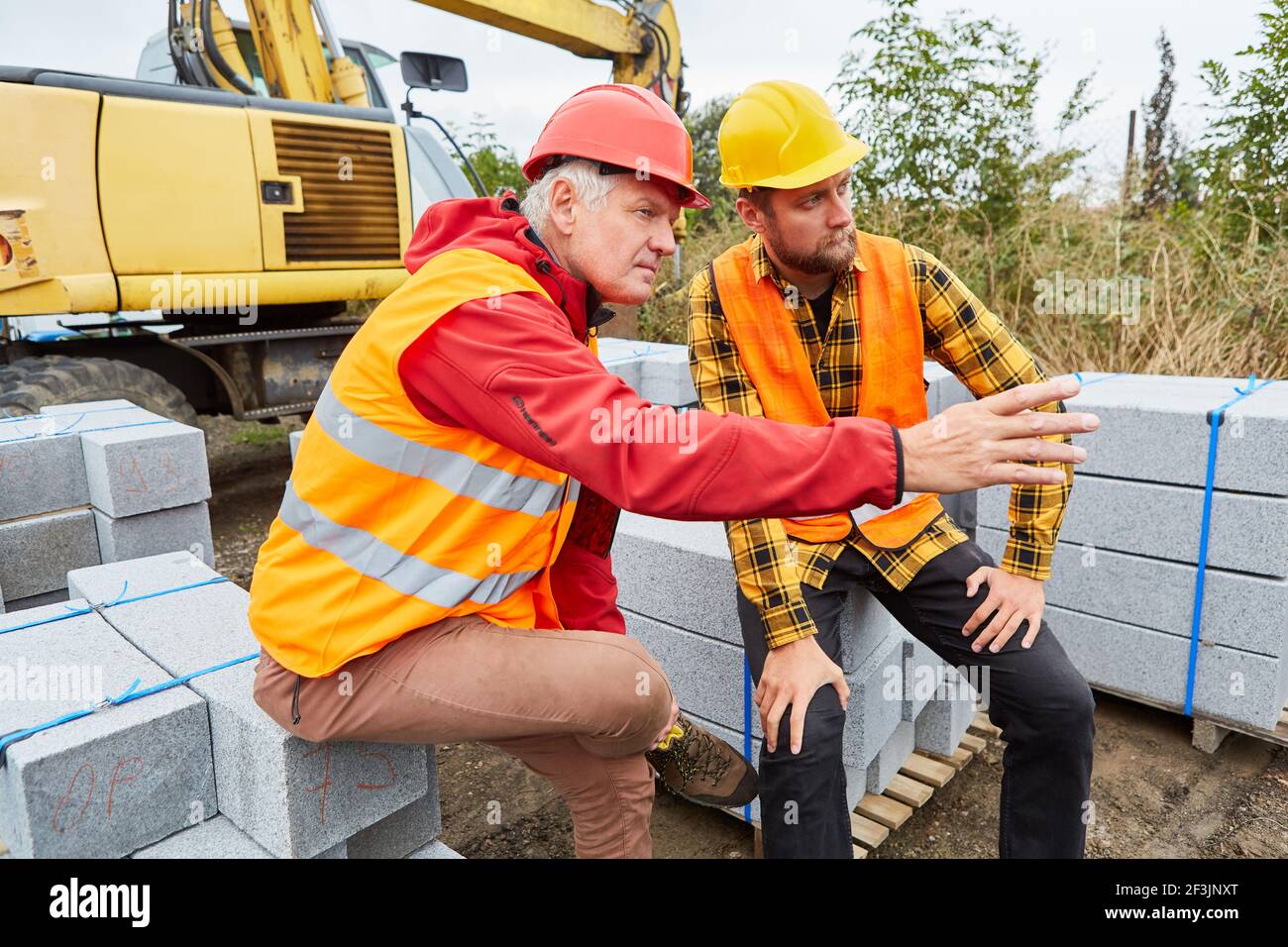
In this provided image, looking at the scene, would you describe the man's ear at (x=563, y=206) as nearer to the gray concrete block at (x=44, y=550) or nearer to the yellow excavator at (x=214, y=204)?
the gray concrete block at (x=44, y=550)

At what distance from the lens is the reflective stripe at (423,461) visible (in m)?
1.67

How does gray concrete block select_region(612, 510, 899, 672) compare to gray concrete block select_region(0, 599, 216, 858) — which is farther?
gray concrete block select_region(612, 510, 899, 672)

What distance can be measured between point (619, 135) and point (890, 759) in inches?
90.5

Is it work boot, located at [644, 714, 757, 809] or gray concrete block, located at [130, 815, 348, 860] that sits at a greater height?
gray concrete block, located at [130, 815, 348, 860]

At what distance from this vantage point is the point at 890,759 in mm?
3061

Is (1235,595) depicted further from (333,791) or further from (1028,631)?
(333,791)

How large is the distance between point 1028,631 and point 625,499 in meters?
1.38

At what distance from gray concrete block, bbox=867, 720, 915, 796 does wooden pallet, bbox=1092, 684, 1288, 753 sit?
43.0 inches

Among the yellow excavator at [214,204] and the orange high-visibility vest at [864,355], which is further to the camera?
the yellow excavator at [214,204]

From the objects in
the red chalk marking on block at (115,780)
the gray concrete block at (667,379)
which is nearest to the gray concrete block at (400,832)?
the red chalk marking on block at (115,780)

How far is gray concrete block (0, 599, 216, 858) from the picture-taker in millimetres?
1769

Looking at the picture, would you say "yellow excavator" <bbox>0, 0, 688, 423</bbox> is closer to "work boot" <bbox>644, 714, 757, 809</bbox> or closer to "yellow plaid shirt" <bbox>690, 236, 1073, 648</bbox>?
"yellow plaid shirt" <bbox>690, 236, 1073, 648</bbox>

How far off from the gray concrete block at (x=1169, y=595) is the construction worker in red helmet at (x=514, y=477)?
91.9 inches

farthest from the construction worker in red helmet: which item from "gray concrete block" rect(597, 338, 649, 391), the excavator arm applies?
the excavator arm
